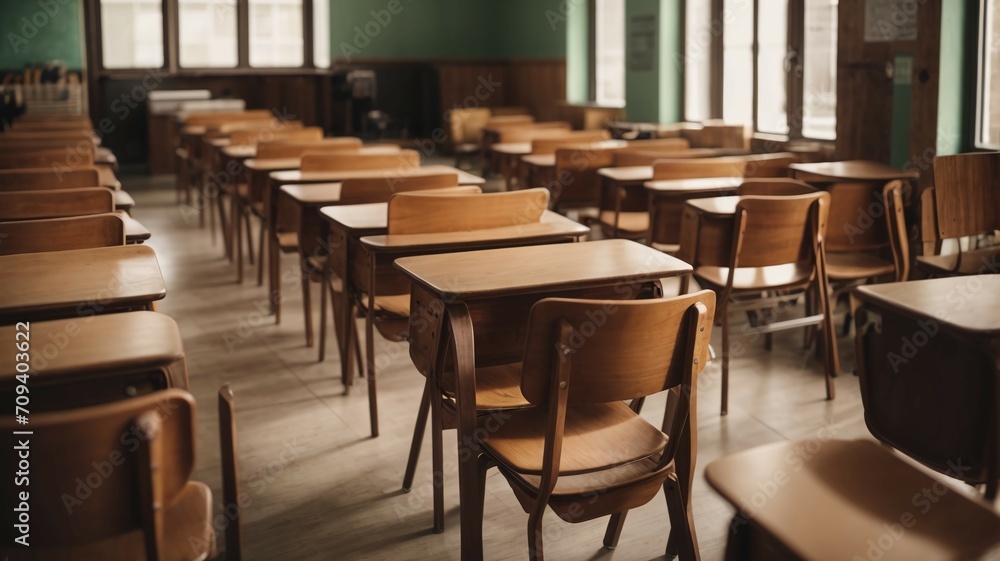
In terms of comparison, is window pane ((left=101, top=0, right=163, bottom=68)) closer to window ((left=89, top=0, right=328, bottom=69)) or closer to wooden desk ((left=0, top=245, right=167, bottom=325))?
window ((left=89, top=0, right=328, bottom=69))

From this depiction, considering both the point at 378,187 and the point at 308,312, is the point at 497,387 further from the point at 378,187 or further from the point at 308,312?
the point at 308,312

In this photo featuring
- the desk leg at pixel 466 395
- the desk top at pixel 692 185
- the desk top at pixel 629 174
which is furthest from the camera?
the desk top at pixel 629 174

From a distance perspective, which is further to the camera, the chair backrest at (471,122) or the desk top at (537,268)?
the chair backrest at (471,122)

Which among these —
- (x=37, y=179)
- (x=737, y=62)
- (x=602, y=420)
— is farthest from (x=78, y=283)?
(x=737, y=62)

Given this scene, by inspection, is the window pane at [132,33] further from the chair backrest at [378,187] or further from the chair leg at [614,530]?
the chair leg at [614,530]

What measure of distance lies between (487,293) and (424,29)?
11196mm

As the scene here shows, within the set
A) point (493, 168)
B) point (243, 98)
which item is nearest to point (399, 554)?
point (493, 168)

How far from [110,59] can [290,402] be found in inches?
371

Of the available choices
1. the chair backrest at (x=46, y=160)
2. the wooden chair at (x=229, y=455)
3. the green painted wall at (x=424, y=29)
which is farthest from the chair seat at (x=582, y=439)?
the green painted wall at (x=424, y=29)

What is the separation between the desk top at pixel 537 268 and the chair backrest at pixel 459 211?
1.56 feet

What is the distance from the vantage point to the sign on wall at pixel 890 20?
4.89 metres

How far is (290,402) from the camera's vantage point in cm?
373

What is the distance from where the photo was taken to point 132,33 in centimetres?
1183

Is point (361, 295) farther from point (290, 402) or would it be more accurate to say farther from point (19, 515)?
point (19, 515)
